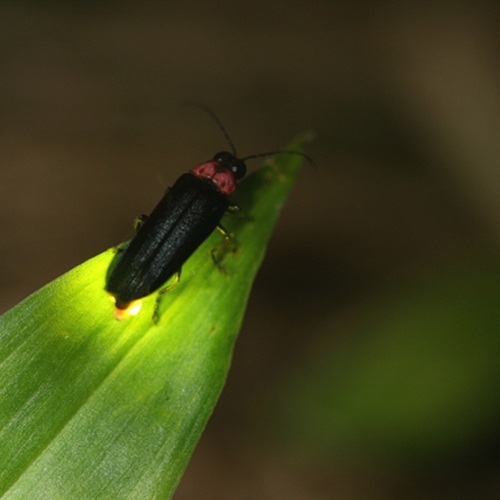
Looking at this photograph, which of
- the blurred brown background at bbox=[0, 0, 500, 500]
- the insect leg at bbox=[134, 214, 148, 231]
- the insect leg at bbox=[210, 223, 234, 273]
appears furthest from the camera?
the blurred brown background at bbox=[0, 0, 500, 500]

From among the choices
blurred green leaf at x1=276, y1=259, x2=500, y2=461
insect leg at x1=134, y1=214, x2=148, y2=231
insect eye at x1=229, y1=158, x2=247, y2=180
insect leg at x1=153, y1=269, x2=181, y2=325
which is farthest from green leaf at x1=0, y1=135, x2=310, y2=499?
blurred green leaf at x1=276, y1=259, x2=500, y2=461

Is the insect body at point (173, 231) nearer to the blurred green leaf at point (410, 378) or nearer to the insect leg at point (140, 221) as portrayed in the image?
the insect leg at point (140, 221)

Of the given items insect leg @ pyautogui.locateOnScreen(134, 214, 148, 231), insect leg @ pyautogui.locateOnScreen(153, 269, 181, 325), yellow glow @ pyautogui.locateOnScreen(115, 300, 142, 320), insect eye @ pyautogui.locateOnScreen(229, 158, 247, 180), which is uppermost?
insect eye @ pyautogui.locateOnScreen(229, 158, 247, 180)

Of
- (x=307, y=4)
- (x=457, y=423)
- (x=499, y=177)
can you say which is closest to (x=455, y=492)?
(x=457, y=423)

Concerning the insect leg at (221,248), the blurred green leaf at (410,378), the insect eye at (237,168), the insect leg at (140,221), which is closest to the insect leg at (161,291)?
the insect leg at (221,248)

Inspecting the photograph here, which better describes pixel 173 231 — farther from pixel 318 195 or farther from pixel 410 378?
pixel 318 195

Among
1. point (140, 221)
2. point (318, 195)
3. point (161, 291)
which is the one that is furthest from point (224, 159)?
point (318, 195)

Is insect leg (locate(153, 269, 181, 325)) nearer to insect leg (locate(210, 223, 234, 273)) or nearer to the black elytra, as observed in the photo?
the black elytra
